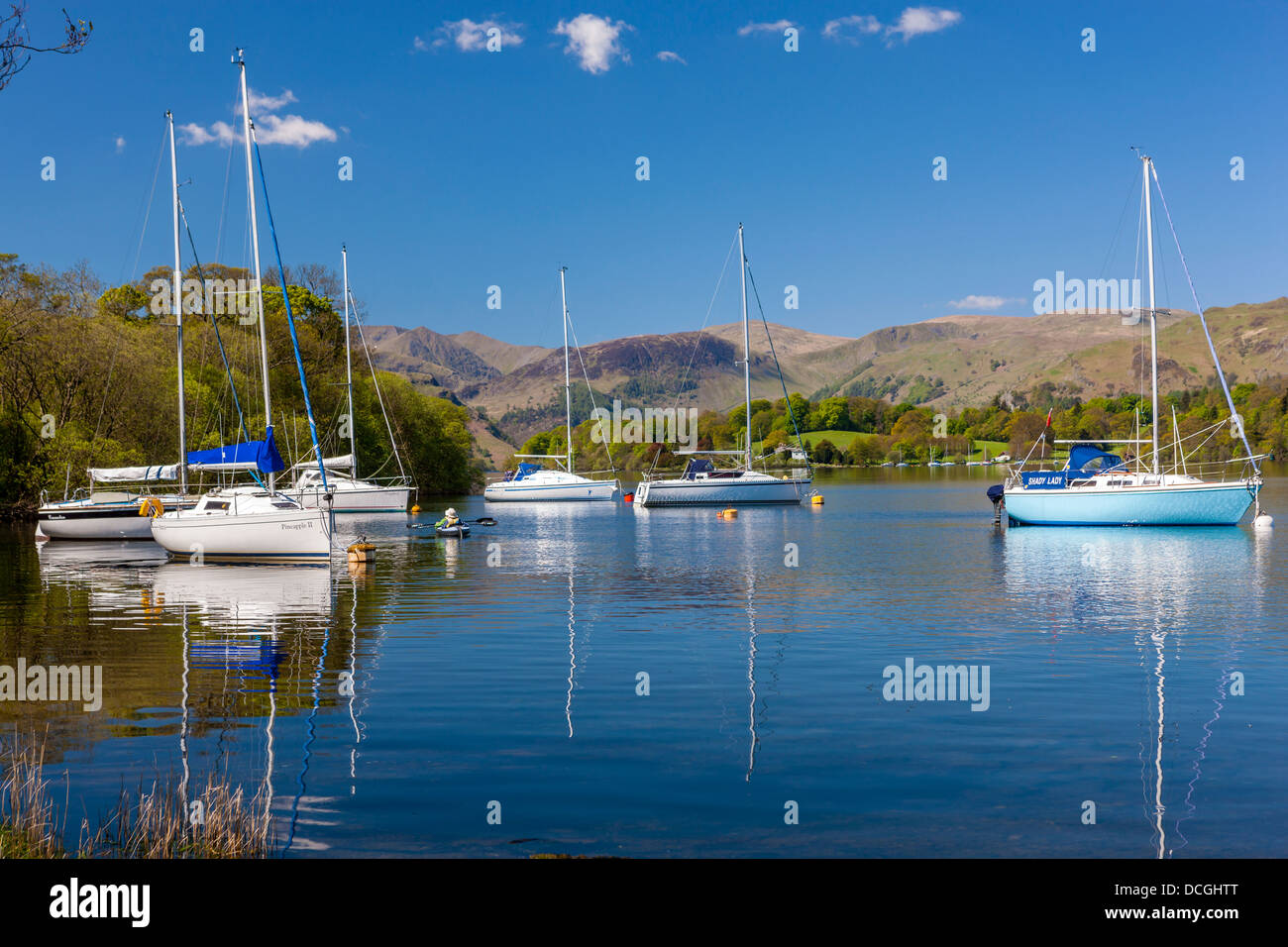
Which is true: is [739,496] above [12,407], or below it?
below

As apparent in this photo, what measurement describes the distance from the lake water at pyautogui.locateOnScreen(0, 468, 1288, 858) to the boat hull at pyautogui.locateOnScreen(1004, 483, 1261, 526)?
16.4 metres

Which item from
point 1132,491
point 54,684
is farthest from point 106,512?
point 1132,491

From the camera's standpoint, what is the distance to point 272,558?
3866 cm

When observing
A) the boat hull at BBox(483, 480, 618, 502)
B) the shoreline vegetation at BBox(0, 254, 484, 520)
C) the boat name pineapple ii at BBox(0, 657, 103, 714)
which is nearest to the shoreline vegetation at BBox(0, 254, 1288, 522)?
the shoreline vegetation at BBox(0, 254, 484, 520)

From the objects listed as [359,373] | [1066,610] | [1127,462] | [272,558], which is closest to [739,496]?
[1127,462]

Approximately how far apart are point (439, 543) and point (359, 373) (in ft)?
176

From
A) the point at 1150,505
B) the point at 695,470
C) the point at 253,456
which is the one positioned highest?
the point at 253,456

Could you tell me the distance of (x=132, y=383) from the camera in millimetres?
67812

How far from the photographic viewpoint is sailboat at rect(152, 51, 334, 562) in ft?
124

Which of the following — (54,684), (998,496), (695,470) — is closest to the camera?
(54,684)

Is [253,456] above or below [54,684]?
above

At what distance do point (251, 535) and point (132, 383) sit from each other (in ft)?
117

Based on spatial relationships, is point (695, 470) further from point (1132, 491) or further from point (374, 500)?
point (1132, 491)
